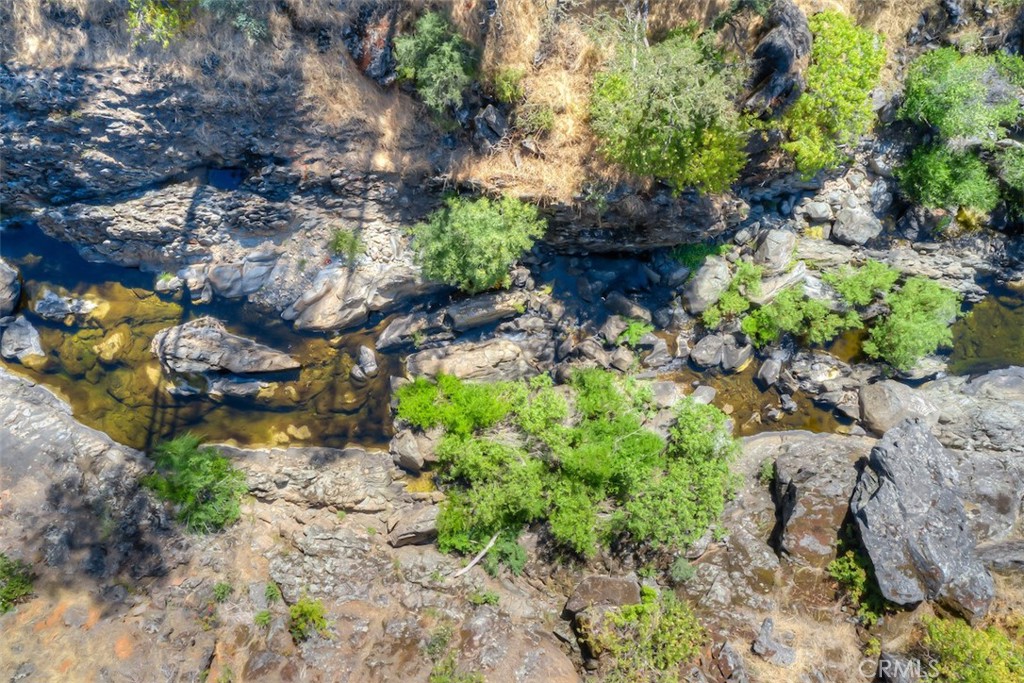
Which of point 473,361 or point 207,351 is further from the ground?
point 207,351

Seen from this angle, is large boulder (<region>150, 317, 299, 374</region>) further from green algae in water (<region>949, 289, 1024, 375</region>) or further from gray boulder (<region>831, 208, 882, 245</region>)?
green algae in water (<region>949, 289, 1024, 375</region>)

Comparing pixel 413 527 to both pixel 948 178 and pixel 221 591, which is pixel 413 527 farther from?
pixel 948 178

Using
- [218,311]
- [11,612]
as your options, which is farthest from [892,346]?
[11,612]

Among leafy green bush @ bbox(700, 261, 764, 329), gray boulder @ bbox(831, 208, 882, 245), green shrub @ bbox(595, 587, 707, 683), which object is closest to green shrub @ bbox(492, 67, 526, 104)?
leafy green bush @ bbox(700, 261, 764, 329)

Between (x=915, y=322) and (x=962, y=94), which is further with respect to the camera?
(x=915, y=322)

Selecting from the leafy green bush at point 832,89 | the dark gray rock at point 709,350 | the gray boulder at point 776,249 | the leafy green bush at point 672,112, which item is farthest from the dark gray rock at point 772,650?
the leafy green bush at point 832,89

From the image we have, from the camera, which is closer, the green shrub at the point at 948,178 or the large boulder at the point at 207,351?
the green shrub at the point at 948,178

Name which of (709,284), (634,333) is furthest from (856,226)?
(634,333)

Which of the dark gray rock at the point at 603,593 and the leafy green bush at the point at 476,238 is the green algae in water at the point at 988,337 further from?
the leafy green bush at the point at 476,238
